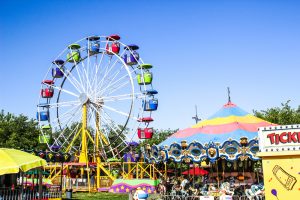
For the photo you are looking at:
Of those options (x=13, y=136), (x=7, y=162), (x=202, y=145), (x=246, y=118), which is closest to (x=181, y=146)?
(x=202, y=145)

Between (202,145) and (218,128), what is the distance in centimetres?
200

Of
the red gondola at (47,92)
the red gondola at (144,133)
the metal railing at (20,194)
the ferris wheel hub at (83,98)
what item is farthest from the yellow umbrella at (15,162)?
the red gondola at (47,92)

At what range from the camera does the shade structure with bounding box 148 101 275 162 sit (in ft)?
55.6

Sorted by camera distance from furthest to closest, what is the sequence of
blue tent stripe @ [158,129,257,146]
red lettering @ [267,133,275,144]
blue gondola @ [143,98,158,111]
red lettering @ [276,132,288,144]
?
blue gondola @ [143,98,158,111] → blue tent stripe @ [158,129,257,146] → red lettering @ [267,133,275,144] → red lettering @ [276,132,288,144]

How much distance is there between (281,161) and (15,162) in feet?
29.1

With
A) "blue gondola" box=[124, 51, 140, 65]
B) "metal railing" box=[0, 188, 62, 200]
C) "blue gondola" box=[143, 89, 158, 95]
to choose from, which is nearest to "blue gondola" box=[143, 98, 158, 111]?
"blue gondola" box=[143, 89, 158, 95]

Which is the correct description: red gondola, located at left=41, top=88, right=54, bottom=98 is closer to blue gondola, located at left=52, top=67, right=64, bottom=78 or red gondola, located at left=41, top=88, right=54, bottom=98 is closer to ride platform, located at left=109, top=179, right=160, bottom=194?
blue gondola, located at left=52, top=67, right=64, bottom=78

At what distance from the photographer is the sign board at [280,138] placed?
11441 mm

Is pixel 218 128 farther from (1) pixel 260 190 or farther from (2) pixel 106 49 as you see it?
(2) pixel 106 49

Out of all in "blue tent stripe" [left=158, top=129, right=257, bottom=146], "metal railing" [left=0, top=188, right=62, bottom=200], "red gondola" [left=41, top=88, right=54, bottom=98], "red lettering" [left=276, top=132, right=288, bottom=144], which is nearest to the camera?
"red lettering" [left=276, top=132, right=288, bottom=144]

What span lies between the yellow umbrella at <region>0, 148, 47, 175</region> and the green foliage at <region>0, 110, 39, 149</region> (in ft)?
96.6

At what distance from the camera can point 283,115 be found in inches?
1523

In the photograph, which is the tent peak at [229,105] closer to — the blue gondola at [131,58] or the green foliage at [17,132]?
the blue gondola at [131,58]

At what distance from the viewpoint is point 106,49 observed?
3256 cm
